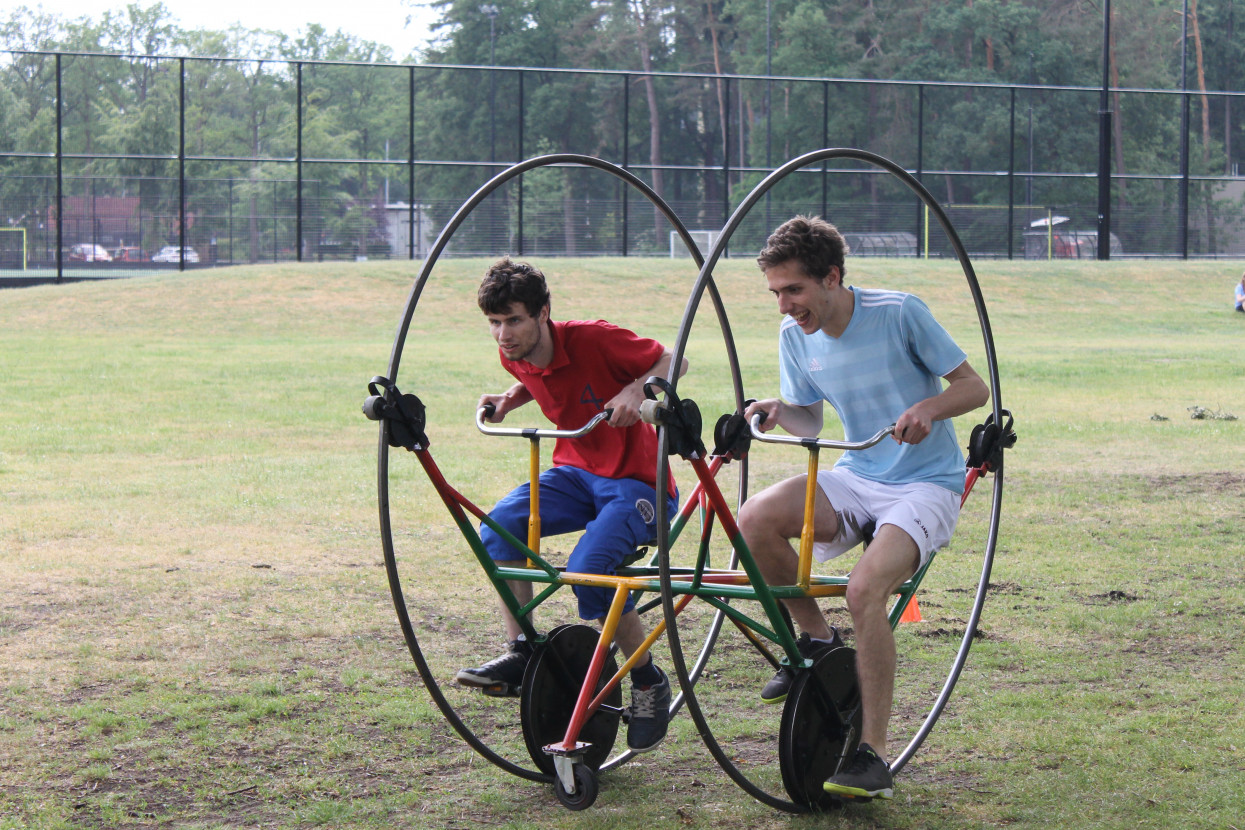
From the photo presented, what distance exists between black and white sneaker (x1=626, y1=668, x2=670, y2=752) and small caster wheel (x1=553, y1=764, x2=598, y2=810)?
215 mm

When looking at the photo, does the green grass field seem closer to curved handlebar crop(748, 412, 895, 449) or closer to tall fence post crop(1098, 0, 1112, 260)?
curved handlebar crop(748, 412, 895, 449)

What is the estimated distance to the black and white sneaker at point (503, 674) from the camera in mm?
4062

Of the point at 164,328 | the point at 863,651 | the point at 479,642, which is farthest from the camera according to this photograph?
the point at 164,328

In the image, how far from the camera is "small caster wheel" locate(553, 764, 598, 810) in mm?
3906

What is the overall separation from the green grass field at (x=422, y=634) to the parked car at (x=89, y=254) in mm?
29225

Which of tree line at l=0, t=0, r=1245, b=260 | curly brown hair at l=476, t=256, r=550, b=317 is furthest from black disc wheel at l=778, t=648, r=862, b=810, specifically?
tree line at l=0, t=0, r=1245, b=260

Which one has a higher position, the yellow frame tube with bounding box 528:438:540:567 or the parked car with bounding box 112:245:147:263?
the parked car with bounding box 112:245:147:263

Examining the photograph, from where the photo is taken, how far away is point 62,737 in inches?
177

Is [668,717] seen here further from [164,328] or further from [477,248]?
[477,248]

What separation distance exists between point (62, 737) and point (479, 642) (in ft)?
5.77

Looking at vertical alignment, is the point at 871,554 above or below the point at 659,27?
below

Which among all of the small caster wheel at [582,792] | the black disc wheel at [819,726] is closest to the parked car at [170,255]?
the small caster wheel at [582,792]

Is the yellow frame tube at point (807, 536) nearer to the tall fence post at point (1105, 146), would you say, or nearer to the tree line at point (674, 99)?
the tall fence post at point (1105, 146)

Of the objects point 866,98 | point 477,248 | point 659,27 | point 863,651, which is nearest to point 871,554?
point 863,651
